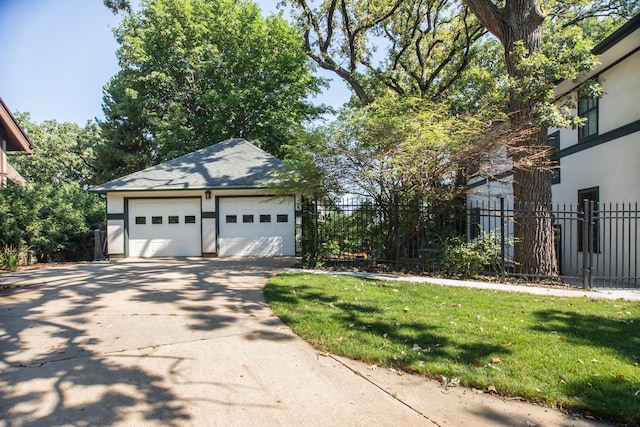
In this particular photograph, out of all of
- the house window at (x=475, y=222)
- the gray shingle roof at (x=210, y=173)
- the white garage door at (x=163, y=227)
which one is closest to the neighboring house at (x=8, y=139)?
the gray shingle roof at (x=210, y=173)

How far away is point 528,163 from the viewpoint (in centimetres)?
879

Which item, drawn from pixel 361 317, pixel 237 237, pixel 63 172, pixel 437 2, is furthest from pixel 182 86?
pixel 361 317

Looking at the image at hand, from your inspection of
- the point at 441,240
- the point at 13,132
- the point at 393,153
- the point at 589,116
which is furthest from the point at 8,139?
the point at 589,116

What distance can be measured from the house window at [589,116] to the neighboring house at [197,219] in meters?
9.48

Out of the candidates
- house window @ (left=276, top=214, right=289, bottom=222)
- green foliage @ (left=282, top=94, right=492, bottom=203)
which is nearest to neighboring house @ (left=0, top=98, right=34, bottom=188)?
house window @ (left=276, top=214, right=289, bottom=222)

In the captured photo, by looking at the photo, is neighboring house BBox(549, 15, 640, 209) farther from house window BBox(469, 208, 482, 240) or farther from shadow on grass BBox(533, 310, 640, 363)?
shadow on grass BBox(533, 310, 640, 363)

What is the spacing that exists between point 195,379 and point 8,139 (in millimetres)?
16476

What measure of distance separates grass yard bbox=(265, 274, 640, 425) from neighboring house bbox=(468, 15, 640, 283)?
9.50 ft

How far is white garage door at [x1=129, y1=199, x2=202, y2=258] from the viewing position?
48.1ft

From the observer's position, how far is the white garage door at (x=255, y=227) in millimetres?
14453

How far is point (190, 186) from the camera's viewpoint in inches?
557

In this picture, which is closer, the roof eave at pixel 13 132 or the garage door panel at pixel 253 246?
the roof eave at pixel 13 132

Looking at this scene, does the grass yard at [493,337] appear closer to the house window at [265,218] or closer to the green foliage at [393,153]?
the green foliage at [393,153]

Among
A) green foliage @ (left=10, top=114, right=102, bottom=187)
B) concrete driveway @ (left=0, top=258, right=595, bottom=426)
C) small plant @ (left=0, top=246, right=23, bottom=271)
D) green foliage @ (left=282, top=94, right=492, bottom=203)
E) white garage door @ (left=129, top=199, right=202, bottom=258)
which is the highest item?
green foliage @ (left=10, top=114, right=102, bottom=187)
